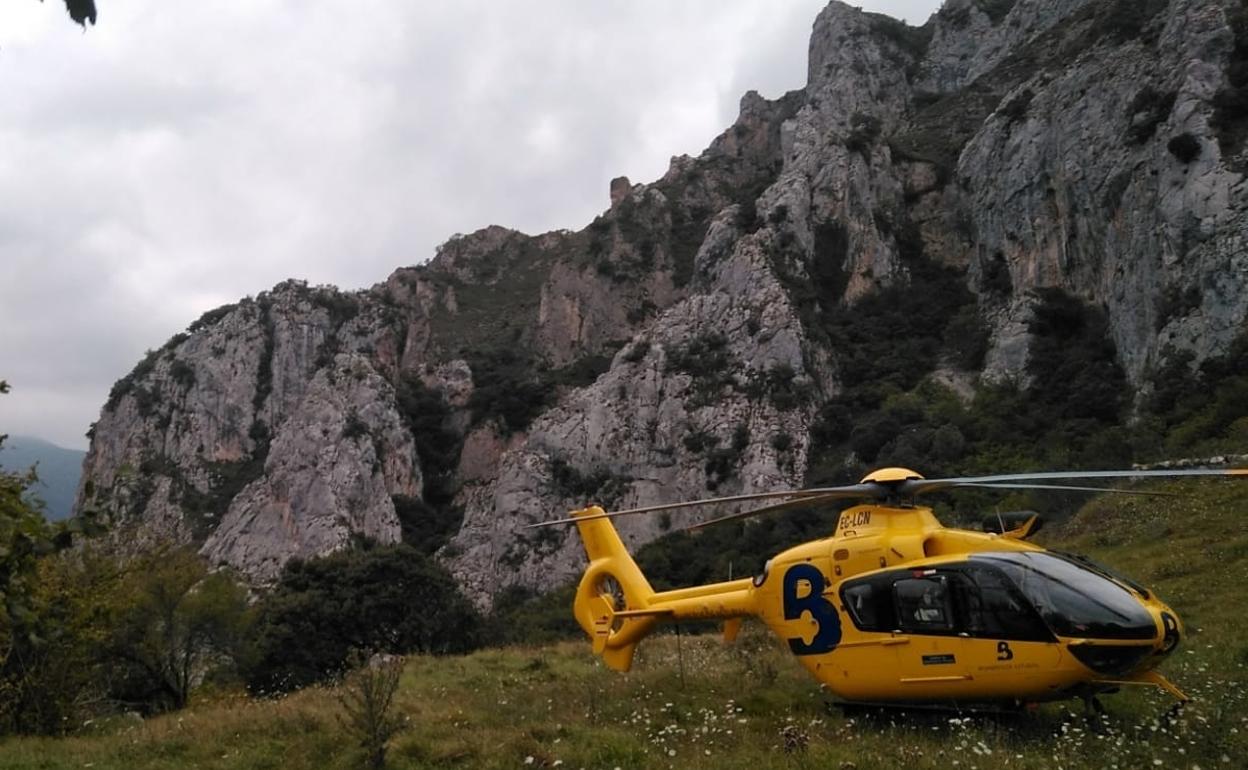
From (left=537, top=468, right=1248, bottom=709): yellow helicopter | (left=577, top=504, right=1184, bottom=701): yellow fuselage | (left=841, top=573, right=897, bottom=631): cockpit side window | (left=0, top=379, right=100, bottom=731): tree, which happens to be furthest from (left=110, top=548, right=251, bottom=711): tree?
(left=0, top=379, right=100, bottom=731): tree

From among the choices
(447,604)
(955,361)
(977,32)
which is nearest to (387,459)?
(447,604)

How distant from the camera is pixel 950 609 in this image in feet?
25.7

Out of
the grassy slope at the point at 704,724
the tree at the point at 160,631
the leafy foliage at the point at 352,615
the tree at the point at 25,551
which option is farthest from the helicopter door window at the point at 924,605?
the leafy foliage at the point at 352,615

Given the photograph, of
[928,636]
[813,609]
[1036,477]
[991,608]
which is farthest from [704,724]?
[1036,477]

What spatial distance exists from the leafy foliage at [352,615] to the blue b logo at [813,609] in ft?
83.8

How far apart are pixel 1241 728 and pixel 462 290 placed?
323 ft

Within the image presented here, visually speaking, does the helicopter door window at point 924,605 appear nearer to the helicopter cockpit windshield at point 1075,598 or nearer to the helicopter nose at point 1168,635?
the helicopter cockpit windshield at point 1075,598

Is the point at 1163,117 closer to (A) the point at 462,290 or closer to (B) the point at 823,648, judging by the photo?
(B) the point at 823,648

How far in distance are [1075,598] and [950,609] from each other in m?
1.14

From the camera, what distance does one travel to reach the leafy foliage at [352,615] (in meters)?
30.5

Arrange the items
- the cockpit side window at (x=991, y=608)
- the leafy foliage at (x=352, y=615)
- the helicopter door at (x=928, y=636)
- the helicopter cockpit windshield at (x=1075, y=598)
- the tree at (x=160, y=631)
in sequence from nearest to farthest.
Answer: the helicopter cockpit windshield at (x=1075, y=598) < the cockpit side window at (x=991, y=608) < the helicopter door at (x=928, y=636) < the tree at (x=160, y=631) < the leafy foliage at (x=352, y=615)

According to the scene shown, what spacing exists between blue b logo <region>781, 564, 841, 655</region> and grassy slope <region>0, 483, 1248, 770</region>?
0.78m

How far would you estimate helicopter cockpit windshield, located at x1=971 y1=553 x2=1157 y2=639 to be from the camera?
709cm

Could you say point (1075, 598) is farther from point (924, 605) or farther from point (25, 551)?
point (25, 551)
